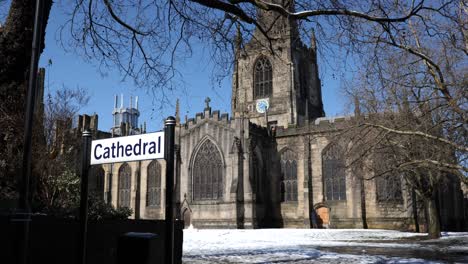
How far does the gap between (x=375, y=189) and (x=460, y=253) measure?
68.6 feet

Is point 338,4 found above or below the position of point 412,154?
above

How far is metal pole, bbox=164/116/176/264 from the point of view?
16.9 ft

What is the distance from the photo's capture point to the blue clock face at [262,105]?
4735 centimetres

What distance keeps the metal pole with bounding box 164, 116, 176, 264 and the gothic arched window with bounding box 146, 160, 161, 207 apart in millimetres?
38020

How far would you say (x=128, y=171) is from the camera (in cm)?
4541

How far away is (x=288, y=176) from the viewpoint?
127ft

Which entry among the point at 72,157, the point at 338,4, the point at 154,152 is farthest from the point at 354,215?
the point at 154,152

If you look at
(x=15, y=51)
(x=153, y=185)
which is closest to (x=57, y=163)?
(x=15, y=51)

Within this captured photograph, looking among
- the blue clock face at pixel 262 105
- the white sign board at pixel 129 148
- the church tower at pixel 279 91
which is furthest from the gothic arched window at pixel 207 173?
the white sign board at pixel 129 148

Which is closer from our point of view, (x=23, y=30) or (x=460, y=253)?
(x=23, y=30)

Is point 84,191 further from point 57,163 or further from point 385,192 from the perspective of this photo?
point 385,192

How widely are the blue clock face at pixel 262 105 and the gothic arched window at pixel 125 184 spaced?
14.5 m

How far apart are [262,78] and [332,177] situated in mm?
15895

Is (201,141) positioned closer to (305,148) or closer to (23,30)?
(305,148)
